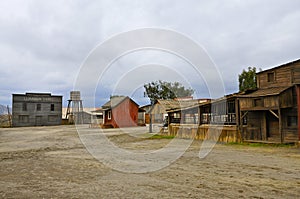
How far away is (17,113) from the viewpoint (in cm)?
4897

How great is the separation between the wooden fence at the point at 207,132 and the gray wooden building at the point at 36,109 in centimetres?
3526

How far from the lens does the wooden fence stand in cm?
1827

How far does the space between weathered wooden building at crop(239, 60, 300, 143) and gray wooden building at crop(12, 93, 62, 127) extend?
4247cm

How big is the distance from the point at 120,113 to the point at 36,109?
19.0 meters

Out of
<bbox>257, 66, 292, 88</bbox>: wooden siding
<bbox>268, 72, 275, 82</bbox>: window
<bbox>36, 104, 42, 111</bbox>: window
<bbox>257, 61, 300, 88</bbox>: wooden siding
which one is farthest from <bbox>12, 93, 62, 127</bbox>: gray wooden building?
<bbox>268, 72, 275, 82</bbox>: window

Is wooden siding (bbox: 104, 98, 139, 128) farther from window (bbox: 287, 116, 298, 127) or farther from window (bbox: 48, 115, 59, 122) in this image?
window (bbox: 287, 116, 298, 127)

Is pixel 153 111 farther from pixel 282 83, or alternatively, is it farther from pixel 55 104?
pixel 55 104

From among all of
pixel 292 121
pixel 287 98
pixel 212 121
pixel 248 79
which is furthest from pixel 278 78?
pixel 248 79

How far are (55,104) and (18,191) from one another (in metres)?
49.6

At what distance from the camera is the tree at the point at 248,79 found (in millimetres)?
43812

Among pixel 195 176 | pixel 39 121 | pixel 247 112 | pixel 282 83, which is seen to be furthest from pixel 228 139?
pixel 39 121

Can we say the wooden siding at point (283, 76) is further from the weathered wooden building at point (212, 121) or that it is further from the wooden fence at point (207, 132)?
the wooden fence at point (207, 132)

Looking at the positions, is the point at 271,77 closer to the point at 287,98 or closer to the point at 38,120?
the point at 287,98

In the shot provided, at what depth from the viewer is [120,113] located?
4288 centimetres
